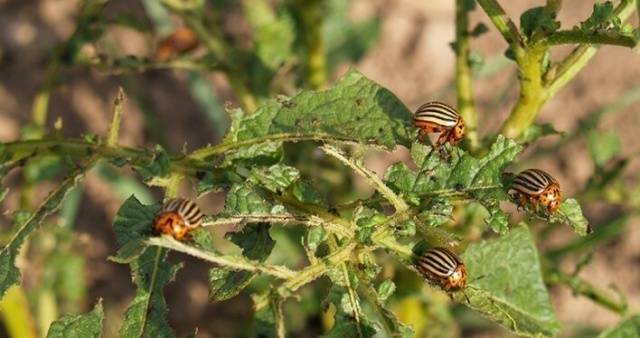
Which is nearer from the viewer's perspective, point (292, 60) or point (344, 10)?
point (292, 60)

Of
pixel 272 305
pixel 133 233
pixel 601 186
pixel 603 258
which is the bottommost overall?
pixel 272 305

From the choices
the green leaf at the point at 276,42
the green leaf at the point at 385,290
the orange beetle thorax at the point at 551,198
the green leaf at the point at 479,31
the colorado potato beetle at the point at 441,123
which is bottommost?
the green leaf at the point at 385,290

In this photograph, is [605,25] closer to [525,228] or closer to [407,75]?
[525,228]

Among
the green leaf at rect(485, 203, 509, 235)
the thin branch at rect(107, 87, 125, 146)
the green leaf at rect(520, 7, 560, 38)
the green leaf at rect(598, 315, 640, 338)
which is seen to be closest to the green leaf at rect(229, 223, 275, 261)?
the thin branch at rect(107, 87, 125, 146)

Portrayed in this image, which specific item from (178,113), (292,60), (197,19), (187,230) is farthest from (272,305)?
(178,113)

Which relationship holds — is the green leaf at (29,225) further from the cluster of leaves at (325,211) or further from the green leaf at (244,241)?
the green leaf at (244,241)

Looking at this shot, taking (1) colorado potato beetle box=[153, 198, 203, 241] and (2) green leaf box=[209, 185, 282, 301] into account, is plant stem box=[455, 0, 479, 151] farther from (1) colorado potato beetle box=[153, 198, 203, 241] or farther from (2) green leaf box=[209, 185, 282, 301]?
(1) colorado potato beetle box=[153, 198, 203, 241]

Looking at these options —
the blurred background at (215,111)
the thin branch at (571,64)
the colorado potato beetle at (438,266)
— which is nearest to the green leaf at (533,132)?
the thin branch at (571,64)
